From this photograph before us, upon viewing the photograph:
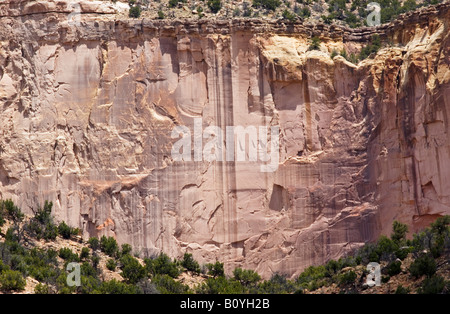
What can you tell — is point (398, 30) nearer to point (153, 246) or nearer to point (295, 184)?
point (295, 184)

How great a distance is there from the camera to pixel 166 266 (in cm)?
4250

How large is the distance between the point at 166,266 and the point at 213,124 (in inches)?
223

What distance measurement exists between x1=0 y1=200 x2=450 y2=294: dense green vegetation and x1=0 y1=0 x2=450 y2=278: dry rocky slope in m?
1.05

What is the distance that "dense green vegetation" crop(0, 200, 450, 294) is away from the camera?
3834cm

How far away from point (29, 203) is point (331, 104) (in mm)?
11333

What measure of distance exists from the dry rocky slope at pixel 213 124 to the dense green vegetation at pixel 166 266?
1.05 m

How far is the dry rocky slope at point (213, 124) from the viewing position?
146 feet

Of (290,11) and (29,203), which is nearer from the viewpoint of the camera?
(29,203)

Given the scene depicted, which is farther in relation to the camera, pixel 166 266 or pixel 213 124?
pixel 213 124

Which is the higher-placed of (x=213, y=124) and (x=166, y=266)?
(x=213, y=124)
